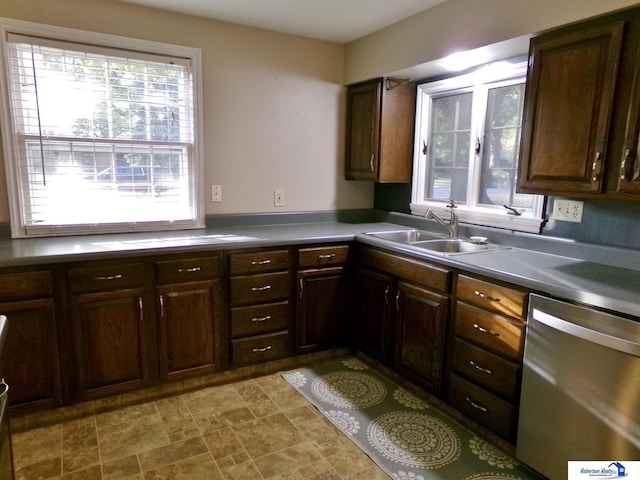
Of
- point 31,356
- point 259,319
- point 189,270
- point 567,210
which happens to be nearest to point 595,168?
point 567,210

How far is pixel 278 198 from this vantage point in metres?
3.24

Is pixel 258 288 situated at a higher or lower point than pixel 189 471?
higher

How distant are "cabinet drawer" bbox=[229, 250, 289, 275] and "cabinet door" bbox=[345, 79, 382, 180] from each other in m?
1.00

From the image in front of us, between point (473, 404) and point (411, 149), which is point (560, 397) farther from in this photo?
point (411, 149)

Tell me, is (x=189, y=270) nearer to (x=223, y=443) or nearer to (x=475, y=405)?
(x=223, y=443)

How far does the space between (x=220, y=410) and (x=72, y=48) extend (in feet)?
7.16

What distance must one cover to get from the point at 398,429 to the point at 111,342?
61.4 inches

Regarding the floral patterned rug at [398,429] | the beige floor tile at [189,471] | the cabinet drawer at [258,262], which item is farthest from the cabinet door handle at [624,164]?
the beige floor tile at [189,471]

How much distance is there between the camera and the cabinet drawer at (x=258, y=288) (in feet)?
8.52

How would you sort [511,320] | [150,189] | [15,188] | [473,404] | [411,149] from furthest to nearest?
[411,149]
[150,189]
[15,188]
[473,404]
[511,320]

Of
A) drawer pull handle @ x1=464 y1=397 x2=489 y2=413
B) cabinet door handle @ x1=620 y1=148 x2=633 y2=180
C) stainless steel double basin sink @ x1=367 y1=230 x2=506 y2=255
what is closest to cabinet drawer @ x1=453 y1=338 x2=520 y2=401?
drawer pull handle @ x1=464 y1=397 x2=489 y2=413

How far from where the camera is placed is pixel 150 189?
279 cm

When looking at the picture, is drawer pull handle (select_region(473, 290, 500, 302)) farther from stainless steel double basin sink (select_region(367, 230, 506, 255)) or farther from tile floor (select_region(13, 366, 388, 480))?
tile floor (select_region(13, 366, 388, 480))

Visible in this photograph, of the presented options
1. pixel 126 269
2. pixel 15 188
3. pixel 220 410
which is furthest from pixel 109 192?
pixel 220 410
